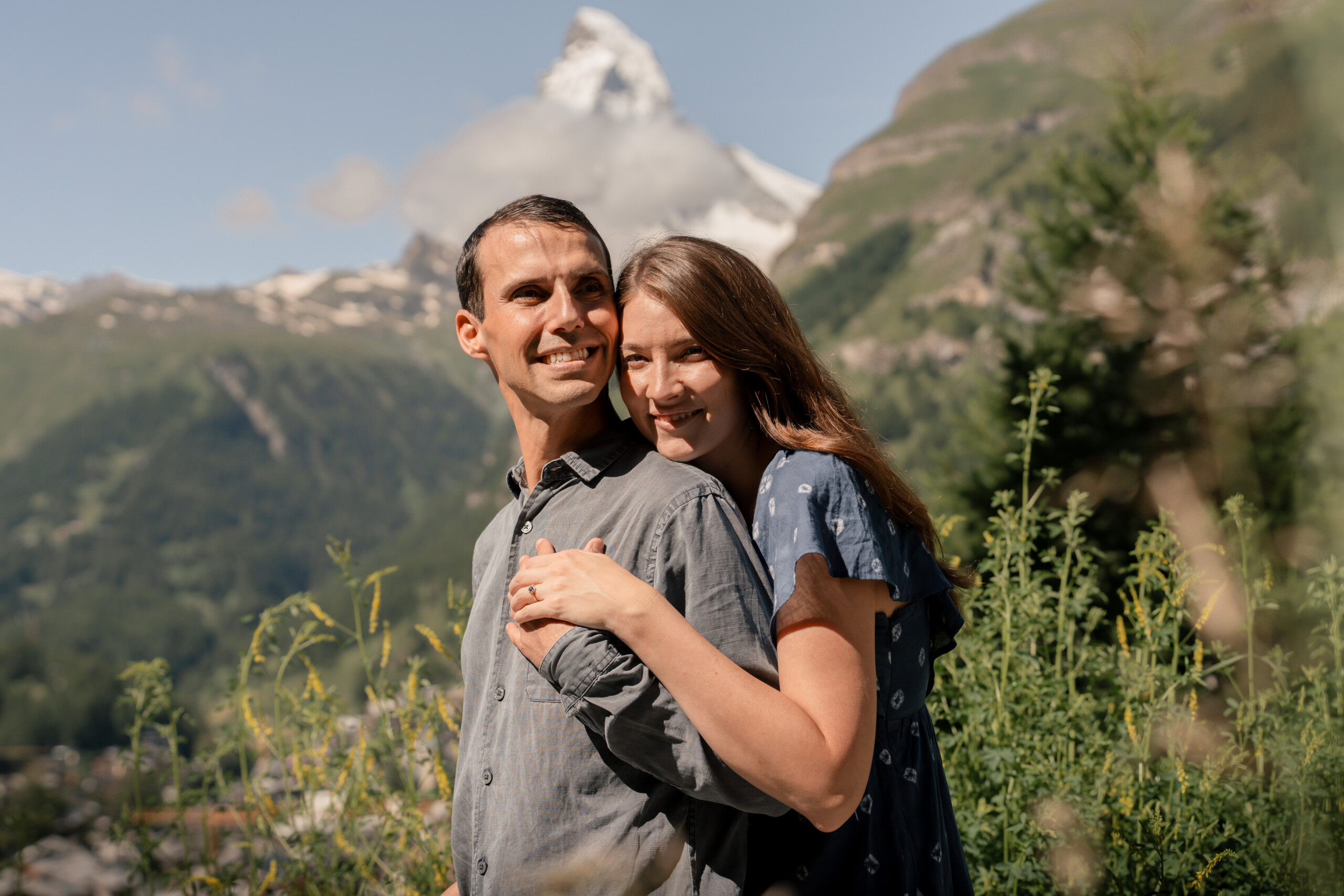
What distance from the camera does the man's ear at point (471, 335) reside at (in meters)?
2.59

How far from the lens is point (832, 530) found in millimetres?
1889

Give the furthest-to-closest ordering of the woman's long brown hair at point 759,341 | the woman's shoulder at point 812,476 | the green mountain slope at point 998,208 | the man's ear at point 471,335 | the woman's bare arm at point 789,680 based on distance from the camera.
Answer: the man's ear at point 471,335 → the woman's long brown hair at point 759,341 → the woman's shoulder at point 812,476 → the woman's bare arm at point 789,680 → the green mountain slope at point 998,208

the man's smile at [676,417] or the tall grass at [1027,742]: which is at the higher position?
the man's smile at [676,417]

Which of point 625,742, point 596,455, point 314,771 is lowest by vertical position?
point 314,771

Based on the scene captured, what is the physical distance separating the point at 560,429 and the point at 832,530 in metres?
0.83

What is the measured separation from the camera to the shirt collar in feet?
7.68

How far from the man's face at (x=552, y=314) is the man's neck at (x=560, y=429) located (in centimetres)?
6

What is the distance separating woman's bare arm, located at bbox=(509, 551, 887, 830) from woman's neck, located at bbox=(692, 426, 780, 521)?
508mm

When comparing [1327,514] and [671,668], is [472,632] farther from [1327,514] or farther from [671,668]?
[1327,514]

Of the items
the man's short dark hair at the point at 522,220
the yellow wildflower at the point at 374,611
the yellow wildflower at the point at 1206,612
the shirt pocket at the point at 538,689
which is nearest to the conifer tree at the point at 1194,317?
the yellow wildflower at the point at 1206,612

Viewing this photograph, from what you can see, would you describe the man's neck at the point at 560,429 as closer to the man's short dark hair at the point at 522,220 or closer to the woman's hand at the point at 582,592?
the man's short dark hair at the point at 522,220

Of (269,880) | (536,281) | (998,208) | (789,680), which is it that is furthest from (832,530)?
(998,208)

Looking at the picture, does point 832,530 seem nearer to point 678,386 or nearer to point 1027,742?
point 678,386

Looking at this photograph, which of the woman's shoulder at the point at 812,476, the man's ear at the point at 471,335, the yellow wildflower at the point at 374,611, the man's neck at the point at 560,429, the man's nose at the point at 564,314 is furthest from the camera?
the yellow wildflower at the point at 374,611
